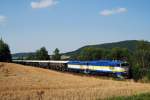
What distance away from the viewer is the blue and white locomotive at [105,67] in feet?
192

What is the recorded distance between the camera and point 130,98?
25.5 meters

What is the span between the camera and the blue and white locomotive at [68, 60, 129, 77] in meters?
58.6

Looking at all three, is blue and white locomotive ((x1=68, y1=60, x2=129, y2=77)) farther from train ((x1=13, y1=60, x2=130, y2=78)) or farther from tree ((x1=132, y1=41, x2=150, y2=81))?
tree ((x1=132, y1=41, x2=150, y2=81))

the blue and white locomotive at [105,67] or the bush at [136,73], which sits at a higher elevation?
the blue and white locomotive at [105,67]

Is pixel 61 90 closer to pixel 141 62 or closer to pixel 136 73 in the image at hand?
pixel 136 73

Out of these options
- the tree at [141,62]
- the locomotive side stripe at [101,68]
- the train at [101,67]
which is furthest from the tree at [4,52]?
the locomotive side stripe at [101,68]

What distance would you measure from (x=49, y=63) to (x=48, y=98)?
95382 mm

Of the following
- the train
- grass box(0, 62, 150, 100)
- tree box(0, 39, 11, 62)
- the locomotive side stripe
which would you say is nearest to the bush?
the train

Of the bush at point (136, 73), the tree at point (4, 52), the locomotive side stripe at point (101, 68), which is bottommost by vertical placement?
the bush at point (136, 73)

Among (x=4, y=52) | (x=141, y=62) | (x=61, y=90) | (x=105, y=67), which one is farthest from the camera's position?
(x=4, y=52)

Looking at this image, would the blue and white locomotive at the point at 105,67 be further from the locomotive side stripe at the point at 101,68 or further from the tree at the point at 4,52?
the tree at the point at 4,52

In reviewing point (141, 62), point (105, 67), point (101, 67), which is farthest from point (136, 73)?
point (141, 62)

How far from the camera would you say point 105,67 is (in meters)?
64.3

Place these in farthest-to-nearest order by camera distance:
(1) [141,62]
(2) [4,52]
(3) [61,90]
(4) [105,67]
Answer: (2) [4,52], (1) [141,62], (4) [105,67], (3) [61,90]
